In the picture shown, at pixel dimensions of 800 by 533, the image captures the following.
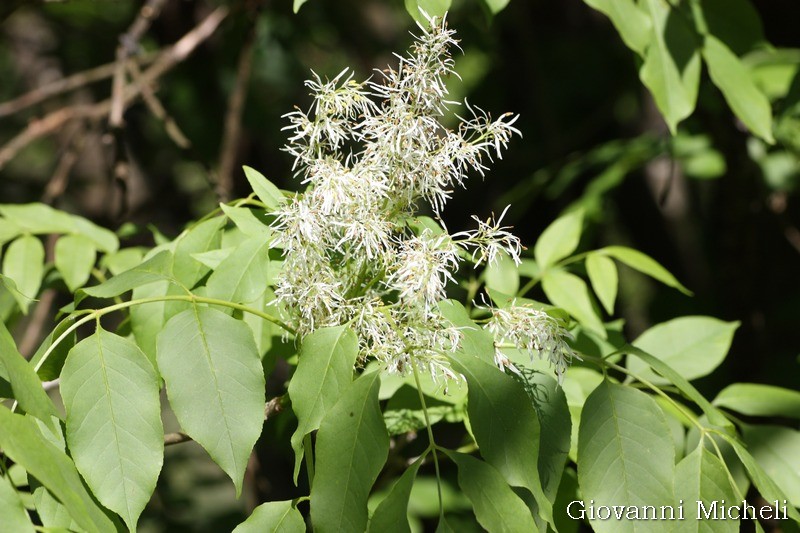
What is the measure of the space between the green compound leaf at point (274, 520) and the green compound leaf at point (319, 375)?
10 centimetres

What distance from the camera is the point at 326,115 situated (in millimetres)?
996

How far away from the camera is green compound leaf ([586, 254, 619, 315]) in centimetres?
Answer: 154

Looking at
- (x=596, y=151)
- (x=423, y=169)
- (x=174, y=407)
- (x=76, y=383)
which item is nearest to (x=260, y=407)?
(x=174, y=407)

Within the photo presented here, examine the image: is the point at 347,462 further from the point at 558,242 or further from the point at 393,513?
the point at 558,242

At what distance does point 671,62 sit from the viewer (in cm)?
149

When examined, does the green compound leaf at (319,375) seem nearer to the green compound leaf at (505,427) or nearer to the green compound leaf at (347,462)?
the green compound leaf at (347,462)

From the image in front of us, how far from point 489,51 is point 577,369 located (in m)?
2.71

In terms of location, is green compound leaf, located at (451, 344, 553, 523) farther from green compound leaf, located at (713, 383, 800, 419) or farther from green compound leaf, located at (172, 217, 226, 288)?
green compound leaf, located at (713, 383, 800, 419)

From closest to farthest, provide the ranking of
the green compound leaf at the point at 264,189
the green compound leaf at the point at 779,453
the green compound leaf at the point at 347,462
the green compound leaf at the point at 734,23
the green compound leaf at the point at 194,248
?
1. the green compound leaf at the point at 347,462
2. the green compound leaf at the point at 264,189
3. the green compound leaf at the point at 194,248
4. the green compound leaf at the point at 779,453
5. the green compound leaf at the point at 734,23

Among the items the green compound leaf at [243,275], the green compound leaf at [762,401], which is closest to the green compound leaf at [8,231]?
the green compound leaf at [243,275]

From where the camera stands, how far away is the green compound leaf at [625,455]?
971mm

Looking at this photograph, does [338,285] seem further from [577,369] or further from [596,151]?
[596,151]

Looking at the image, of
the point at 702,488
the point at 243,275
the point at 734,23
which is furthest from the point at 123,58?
the point at 702,488

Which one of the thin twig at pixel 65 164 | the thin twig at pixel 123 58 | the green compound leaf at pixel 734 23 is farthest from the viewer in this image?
the thin twig at pixel 65 164
